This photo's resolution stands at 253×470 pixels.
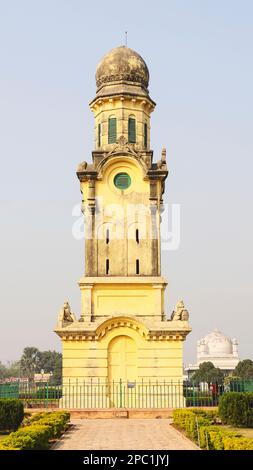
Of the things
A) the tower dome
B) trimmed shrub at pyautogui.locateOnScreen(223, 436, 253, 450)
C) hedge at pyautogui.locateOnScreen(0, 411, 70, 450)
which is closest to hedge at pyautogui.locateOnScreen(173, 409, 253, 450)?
trimmed shrub at pyautogui.locateOnScreen(223, 436, 253, 450)

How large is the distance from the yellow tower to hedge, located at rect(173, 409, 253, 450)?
10.1 m

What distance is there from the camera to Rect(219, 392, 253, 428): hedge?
2497 centimetres

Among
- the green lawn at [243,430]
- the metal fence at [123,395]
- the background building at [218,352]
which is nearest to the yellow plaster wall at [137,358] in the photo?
Result: the metal fence at [123,395]

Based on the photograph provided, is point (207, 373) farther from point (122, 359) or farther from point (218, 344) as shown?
point (122, 359)

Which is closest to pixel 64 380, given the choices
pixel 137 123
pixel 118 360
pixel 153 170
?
pixel 118 360

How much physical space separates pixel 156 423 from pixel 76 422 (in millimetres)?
3839

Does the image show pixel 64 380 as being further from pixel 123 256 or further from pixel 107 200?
pixel 107 200

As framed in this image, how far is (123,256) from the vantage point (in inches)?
1442

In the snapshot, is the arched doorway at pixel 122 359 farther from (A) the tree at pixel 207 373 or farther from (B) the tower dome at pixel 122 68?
(A) the tree at pixel 207 373

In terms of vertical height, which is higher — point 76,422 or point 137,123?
point 137,123

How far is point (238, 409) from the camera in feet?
82.3

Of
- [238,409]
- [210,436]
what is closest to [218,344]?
[238,409]

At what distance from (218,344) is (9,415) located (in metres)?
93.6

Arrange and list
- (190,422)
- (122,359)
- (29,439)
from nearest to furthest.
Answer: (29,439) → (190,422) → (122,359)
